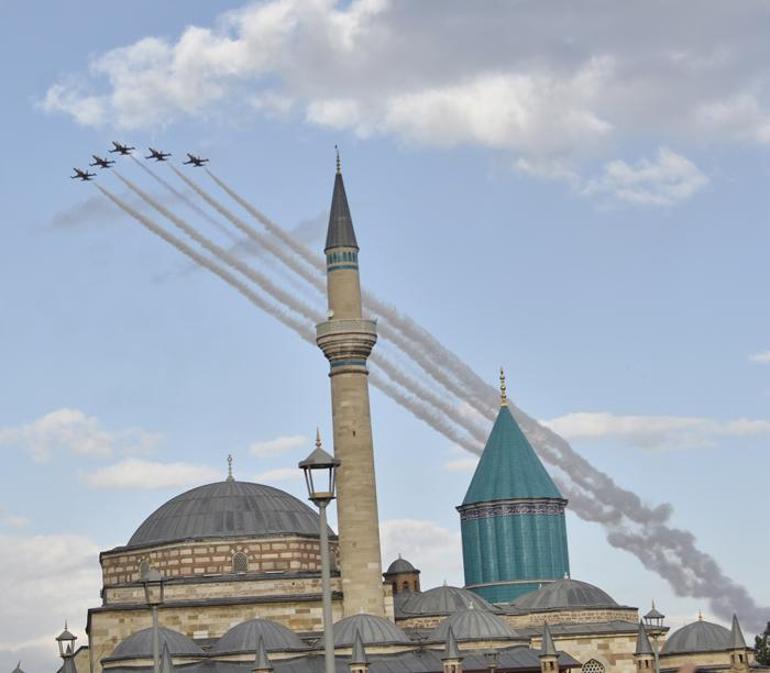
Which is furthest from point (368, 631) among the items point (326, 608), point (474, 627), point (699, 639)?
point (326, 608)

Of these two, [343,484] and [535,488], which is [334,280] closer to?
[343,484]

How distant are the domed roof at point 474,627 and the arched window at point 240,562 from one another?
898cm

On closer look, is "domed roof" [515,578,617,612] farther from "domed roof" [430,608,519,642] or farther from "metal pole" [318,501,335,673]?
"metal pole" [318,501,335,673]

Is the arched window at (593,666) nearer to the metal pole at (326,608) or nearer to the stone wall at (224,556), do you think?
the stone wall at (224,556)

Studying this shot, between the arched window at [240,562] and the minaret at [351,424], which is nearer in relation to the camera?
the minaret at [351,424]

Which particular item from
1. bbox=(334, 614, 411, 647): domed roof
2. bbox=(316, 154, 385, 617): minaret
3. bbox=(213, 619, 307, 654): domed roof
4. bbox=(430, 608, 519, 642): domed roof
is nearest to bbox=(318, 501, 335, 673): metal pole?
bbox=(334, 614, 411, 647): domed roof

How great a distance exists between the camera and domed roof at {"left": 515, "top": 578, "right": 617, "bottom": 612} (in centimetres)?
7281

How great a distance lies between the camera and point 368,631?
62812 mm

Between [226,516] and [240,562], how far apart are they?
8.74 feet

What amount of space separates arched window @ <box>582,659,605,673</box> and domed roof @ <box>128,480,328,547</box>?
41.3 feet

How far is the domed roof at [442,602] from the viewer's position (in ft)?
236

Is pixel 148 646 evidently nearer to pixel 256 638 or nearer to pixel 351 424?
pixel 256 638

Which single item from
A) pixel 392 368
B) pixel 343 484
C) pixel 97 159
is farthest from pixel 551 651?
pixel 97 159

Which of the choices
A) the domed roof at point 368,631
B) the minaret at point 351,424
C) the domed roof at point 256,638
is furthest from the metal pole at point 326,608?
the minaret at point 351,424
